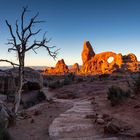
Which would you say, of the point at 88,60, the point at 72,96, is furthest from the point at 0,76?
the point at 88,60

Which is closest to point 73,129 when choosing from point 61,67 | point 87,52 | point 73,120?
point 73,120

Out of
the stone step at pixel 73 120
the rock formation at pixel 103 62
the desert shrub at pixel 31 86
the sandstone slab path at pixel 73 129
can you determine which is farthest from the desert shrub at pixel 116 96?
the rock formation at pixel 103 62

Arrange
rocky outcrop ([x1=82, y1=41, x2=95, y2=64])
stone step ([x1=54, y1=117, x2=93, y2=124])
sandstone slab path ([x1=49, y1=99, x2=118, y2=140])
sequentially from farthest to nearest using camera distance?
rocky outcrop ([x1=82, y1=41, x2=95, y2=64]) < stone step ([x1=54, y1=117, x2=93, y2=124]) < sandstone slab path ([x1=49, y1=99, x2=118, y2=140])

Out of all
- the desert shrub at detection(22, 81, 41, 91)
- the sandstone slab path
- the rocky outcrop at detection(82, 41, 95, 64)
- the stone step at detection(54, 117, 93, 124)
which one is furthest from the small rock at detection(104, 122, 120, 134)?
the rocky outcrop at detection(82, 41, 95, 64)

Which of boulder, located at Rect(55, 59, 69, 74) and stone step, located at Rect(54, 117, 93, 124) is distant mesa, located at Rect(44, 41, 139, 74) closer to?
boulder, located at Rect(55, 59, 69, 74)

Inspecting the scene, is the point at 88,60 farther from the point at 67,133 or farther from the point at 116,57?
the point at 67,133

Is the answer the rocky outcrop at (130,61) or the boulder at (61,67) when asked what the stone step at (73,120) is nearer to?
the rocky outcrop at (130,61)

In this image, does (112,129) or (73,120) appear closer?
(112,129)

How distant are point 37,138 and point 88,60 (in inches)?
3710

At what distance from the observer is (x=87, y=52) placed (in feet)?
338

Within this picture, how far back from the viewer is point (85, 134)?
9.94 meters

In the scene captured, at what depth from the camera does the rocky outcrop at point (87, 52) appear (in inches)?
4050

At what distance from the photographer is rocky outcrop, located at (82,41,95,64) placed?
10288cm

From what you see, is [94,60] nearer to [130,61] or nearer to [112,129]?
[130,61]
